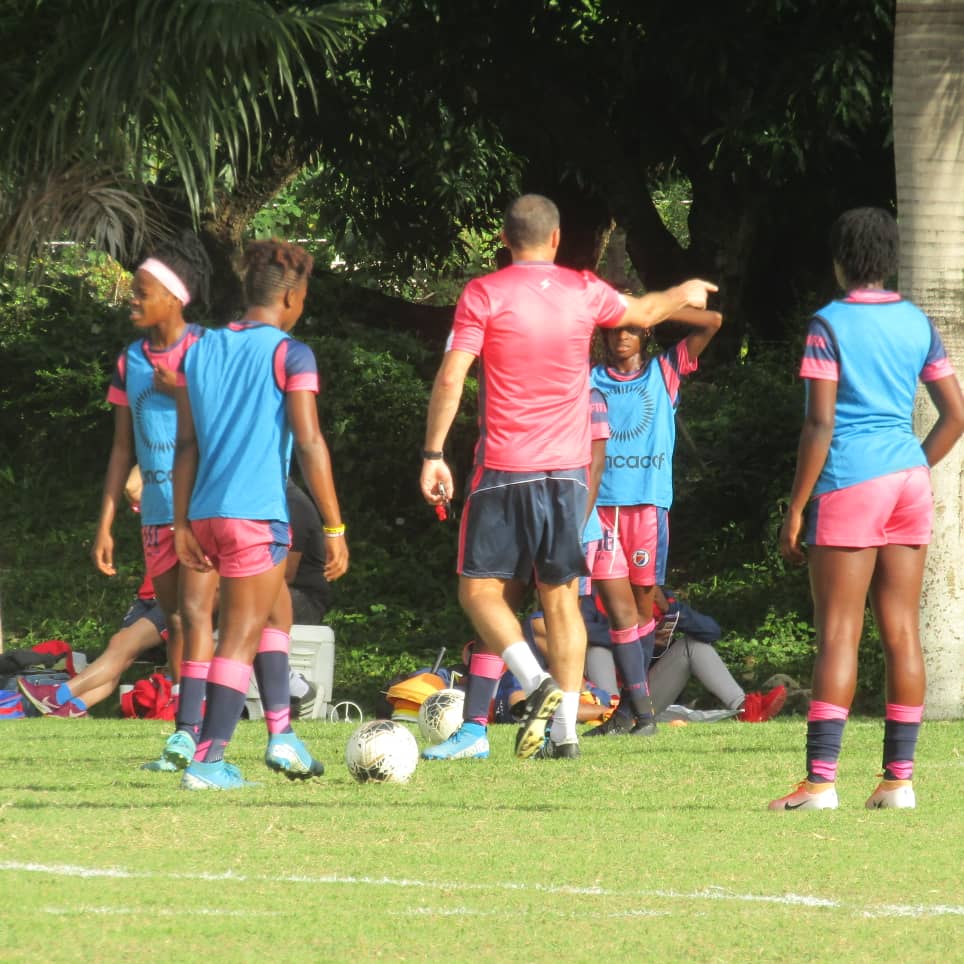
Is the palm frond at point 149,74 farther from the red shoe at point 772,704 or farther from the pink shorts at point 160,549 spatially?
the red shoe at point 772,704

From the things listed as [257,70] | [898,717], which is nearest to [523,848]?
[898,717]

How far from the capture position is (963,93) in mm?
9695

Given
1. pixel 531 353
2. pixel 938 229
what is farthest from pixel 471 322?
pixel 938 229

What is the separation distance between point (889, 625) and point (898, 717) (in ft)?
1.01

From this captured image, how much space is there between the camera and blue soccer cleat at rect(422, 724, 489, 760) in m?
7.27

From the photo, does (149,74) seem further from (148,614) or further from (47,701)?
(47,701)

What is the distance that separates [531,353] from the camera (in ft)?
22.3

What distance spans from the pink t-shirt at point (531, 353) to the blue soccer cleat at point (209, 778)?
156cm

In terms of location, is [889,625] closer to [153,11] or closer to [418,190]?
[153,11]

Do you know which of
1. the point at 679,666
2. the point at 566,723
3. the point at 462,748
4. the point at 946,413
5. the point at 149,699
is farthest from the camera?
the point at 149,699

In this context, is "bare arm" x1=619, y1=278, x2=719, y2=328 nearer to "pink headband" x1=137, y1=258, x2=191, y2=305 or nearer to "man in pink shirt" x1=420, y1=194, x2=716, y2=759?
"man in pink shirt" x1=420, y1=194, x2=716, y2=759

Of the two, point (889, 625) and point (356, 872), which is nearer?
point (356, 872)

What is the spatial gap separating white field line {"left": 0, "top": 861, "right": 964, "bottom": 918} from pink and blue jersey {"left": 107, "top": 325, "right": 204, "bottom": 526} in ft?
11.0

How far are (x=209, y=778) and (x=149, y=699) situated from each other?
4.57m
